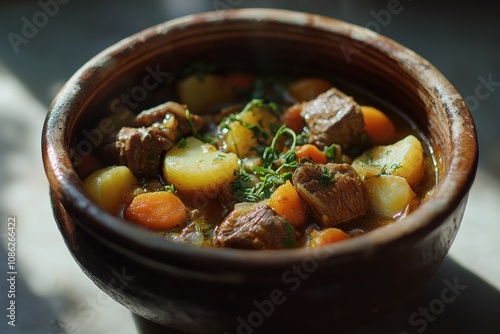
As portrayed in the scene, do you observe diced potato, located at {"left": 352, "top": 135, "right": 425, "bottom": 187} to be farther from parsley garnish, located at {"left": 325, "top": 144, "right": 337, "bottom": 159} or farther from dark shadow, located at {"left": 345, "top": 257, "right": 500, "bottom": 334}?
dark shadow, located at {"left": 345, "top": 257, "right": 500, "bottom": 334}

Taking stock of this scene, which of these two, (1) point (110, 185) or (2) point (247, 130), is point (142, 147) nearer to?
(1) point (110, 185)

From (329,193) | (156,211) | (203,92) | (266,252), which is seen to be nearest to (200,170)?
(156,211)

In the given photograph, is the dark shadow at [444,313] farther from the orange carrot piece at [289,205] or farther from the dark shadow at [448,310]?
the orange carrot piece at [289,205]

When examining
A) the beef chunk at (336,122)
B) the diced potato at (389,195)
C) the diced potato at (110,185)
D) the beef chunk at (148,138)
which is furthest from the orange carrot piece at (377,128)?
the diced potato at (110,185)

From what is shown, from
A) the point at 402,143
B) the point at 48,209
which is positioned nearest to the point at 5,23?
the point at 48,209

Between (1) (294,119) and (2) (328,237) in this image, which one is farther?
(1) (294,119)

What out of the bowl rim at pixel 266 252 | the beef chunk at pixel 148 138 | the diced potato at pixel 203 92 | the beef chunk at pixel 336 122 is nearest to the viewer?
the bowl rim at pixel 266 252

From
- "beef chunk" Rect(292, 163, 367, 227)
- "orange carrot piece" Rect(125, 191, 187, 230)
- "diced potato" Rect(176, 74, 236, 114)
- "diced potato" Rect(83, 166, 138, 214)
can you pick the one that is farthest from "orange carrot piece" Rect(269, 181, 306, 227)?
"diced potato" Rect(176, 74, 236, 114)
